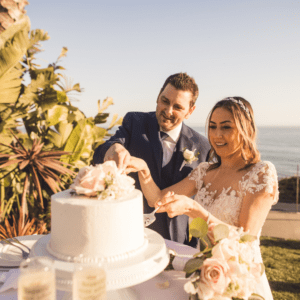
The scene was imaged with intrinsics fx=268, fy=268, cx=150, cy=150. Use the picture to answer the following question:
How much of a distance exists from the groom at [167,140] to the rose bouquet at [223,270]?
1.84 m

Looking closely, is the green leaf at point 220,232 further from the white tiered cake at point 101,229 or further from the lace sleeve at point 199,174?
the lace sleeve at point 199,174

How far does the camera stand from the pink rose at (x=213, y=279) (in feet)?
4.09

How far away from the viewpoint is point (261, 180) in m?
2.41

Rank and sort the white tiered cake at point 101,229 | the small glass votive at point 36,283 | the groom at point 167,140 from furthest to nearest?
the groom at point 167,140
the white tiered cake at point 101,229
the small glass votive at point 36,283

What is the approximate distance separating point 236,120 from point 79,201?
5.82 feet

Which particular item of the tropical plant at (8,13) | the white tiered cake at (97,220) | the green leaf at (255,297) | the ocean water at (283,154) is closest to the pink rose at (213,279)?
the green leaf at (255,297)

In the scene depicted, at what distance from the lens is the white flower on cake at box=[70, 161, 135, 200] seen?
4.48 ft

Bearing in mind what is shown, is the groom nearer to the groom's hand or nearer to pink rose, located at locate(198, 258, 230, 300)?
the groom's hand

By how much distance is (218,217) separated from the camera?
2.54m

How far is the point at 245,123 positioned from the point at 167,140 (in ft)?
3.56

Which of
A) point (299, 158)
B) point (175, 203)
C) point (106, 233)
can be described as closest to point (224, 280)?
point (106, 233)

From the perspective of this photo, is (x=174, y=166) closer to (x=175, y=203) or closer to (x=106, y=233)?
(x=175, y=203)

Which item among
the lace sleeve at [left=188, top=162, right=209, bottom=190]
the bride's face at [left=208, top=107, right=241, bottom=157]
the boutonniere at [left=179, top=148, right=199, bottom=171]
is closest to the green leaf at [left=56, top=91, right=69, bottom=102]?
the boutonniere at [left=179, top=148, right=199, bottom=171]

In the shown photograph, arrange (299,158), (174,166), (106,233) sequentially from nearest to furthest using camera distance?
1. (106,233)
2. (174,166)
3. (299,158)
